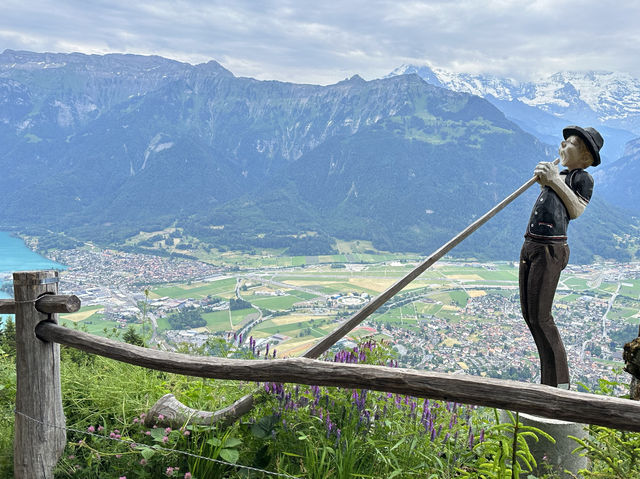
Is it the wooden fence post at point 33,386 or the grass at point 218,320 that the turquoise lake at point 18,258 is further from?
the wooden fence post at point 33,386

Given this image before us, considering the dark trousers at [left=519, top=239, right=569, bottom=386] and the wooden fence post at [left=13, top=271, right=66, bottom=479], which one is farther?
the dark trousers at [left=519, top=239, right=569, bottom=386]

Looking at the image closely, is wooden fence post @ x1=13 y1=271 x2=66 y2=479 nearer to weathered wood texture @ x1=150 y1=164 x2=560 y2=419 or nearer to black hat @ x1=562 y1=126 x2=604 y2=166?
weathered wood texture @ x1=150 y1=164 x2=560 y2=419

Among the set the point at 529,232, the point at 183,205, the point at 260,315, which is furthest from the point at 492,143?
the point at 529,232

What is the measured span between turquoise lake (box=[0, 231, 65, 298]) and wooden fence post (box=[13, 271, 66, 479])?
2228 inches

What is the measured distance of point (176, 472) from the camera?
296 centimetres

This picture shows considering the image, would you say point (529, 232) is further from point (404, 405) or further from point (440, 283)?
point (440, 283)

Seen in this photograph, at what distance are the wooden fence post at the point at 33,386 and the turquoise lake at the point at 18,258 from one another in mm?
56580

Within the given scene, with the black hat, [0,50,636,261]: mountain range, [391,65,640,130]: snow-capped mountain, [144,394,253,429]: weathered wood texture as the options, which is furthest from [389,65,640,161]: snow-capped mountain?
[144,394,253,429]: weathered wood texture

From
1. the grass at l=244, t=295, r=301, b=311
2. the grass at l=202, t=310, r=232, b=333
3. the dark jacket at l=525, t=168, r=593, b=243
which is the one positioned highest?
the dark jacket at l=525, t=168, r=593, b=243

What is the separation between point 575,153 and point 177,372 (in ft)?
9.88

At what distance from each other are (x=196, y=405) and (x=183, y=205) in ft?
388

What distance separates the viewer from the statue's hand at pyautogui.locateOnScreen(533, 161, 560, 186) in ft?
11.2

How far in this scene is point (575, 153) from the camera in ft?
11.5

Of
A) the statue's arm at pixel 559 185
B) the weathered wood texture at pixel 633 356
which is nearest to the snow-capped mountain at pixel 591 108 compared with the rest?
the statue's arm at pixel 559 185
